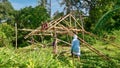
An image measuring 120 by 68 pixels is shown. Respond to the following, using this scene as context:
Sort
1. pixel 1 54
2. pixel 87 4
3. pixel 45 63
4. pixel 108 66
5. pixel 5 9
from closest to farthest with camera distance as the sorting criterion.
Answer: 1. pixel 1 54
2. pixel 45 63
3. pixel 108 66
4. pixel 87 4
5. pixel 5 9

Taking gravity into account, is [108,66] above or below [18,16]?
below

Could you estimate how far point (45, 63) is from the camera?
26.1 feet

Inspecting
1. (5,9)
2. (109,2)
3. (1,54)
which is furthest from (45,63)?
(5,9)

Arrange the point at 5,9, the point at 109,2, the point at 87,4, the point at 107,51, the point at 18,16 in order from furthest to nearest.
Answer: the point at 5,9 → the point at 18,16 → the point at 87,4 → the point at 109,2 → the point at 107,51

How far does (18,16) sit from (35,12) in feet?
14.9

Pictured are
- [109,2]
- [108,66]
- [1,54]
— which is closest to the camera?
[1,54]

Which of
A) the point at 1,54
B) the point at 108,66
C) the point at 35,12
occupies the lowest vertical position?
the point at 108,66

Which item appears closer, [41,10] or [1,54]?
[1,54]

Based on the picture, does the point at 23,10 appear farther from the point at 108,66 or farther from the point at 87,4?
the point at 108,66

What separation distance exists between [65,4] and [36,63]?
125ft

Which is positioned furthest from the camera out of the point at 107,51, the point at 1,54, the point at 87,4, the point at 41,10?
the point at 41,10

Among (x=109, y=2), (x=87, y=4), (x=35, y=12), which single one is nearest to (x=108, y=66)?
(x=109, y=2)

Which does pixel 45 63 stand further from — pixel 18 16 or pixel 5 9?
pixel 5 9

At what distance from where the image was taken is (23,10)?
46.1m
